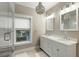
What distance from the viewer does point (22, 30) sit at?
1206mm

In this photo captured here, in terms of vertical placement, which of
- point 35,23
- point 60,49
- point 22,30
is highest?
point 35,23

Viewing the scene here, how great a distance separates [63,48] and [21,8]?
104 centimetres

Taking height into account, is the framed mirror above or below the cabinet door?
above

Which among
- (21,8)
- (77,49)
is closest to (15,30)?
(21,8)

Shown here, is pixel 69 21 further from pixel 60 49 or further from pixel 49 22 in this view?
pixel 60 49

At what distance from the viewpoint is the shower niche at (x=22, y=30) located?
1138 mm

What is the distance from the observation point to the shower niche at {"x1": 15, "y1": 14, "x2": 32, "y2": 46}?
1138mm

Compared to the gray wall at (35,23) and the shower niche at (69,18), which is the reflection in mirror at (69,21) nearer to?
the shower niche at (69,18)

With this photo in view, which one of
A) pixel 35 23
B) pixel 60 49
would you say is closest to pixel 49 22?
pixel 35 23

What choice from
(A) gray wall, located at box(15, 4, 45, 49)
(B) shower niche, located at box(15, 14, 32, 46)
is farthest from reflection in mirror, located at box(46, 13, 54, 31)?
(B) shower niche, located at box(15, 14, 32, 46)

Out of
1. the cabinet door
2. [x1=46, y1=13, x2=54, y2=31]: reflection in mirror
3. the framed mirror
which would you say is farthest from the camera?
[x1=46, y1=13, x2=54, y2=31]: reflection in mirror

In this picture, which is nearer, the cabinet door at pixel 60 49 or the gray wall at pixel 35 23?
the cabinet door at pixel 60 49

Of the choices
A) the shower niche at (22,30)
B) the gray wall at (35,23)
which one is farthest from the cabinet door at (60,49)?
the shower niche at (22,30)

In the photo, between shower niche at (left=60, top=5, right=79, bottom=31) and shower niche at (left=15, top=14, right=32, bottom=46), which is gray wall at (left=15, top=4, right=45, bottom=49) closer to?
shower niche at (left=15, top=14, right=32, bottom=46)
